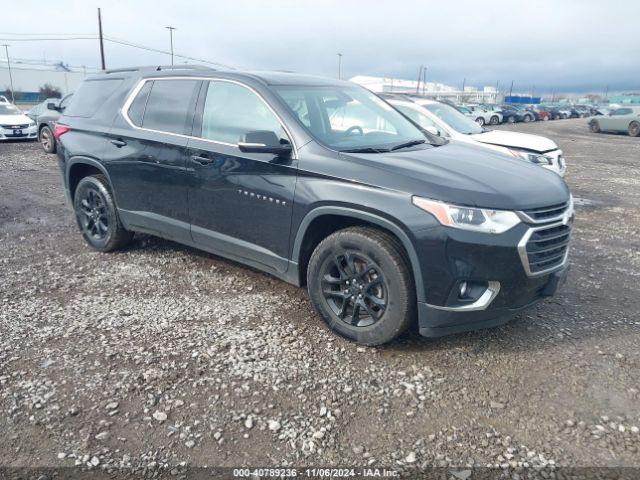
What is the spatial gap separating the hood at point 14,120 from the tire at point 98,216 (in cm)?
1236

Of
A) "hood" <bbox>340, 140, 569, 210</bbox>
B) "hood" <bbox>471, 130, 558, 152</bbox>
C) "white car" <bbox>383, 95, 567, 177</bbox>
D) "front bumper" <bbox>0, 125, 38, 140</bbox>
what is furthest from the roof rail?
"front bumper" <bbox>0, 125, 38, 140</bbox>

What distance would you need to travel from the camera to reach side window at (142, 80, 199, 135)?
439cm

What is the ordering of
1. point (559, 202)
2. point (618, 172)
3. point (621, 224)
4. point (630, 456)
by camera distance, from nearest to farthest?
point (630, 456) → point (559, 202) → point (621, 224) → point (618, 172)

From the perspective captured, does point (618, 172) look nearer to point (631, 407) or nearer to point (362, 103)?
point (362, 103)

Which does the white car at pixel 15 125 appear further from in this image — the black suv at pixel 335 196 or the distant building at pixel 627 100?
the distant building at pixel 627 100

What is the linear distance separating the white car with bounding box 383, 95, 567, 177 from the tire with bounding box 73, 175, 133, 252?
174 inches

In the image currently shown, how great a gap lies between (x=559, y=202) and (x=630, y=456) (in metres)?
1.59

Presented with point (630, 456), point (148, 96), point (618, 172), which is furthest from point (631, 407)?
point (618, 172)

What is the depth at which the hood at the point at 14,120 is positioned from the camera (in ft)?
50.7

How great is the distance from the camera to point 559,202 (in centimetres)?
341

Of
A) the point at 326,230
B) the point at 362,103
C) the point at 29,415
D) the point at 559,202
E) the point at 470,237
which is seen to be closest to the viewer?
the point at 29,415

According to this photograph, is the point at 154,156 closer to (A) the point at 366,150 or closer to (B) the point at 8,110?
(A) the point at 366,150

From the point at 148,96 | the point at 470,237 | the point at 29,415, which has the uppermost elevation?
the point at 148,96

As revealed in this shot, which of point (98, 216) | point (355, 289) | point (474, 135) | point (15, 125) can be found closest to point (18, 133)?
point (15, 125)
